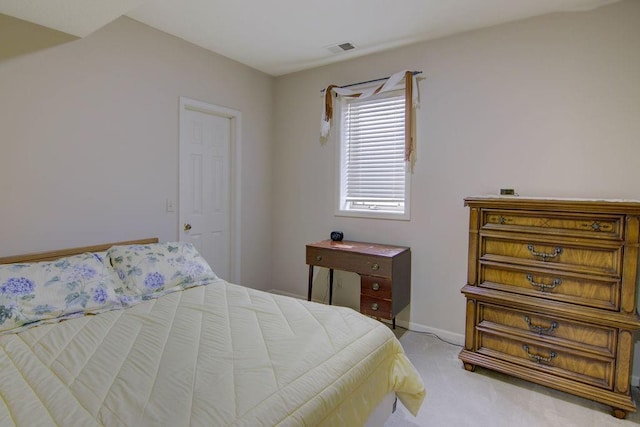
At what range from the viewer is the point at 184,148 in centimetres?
317

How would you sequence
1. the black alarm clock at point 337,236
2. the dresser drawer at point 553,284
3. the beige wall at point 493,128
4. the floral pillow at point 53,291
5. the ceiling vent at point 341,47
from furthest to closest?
1. the black alarm clock at point 337,236
2. the ceiling vent at point 341,47
3. the beige wall at point 493,128
4. the dresser drawer at point 553,284
5. the floral pillow at point 53,291

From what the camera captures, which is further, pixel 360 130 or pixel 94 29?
pixel 360 130

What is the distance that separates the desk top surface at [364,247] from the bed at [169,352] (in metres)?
1.05

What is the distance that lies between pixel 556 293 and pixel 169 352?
7.42ft

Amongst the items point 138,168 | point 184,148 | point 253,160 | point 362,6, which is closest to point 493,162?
point 362,6

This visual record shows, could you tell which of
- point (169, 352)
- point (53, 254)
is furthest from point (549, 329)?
point (53, 254)

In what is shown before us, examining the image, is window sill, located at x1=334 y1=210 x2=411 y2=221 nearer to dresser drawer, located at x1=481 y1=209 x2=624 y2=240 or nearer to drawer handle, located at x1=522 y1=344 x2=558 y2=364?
dresser drawer, located at x1=481 y1=209 x2=624 y2=240

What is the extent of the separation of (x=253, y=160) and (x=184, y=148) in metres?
0.84

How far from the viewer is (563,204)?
211 centimetres

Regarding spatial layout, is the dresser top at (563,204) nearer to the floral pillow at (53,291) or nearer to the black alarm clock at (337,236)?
the black alarm clock at (337,236)

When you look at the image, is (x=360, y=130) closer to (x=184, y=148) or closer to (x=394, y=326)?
(x=184, y=148)

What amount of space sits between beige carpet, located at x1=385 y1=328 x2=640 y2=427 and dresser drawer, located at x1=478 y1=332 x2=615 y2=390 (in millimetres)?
159

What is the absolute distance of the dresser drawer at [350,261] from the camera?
113 inches

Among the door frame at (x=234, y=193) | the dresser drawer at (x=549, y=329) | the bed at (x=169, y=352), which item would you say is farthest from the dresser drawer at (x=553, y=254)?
the door frame at (x=234, y=193)
